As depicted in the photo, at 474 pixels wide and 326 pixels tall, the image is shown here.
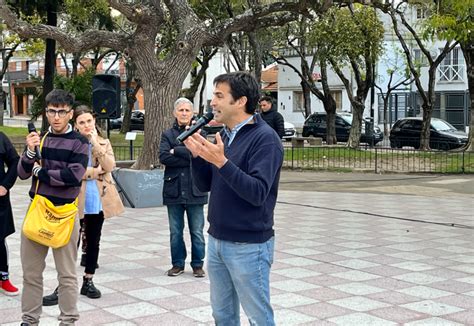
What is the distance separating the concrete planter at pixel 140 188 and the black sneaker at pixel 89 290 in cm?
548

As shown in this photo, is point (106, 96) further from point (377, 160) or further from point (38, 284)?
point (38, 284)

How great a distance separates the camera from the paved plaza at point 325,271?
18.5 feet

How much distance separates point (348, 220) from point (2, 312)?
244 inches

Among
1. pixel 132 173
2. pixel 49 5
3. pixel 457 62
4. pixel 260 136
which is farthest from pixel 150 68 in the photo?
pixel 457 62

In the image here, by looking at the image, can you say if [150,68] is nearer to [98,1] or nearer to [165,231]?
[165,231]

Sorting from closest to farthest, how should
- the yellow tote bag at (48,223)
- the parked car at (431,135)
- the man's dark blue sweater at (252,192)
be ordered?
the man's dark blue sweater at (252,192), the yellow tote bag at (48,223), the parked car at (431,135)

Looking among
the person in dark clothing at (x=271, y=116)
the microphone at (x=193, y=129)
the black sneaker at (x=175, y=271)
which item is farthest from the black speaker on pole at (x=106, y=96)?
the microphone at (x=193, y=129)

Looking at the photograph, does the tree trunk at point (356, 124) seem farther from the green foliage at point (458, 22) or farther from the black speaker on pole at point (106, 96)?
the black speaker on pole at point (106, 96)

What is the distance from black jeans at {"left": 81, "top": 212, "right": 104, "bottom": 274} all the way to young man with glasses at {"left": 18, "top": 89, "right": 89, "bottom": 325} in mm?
1073

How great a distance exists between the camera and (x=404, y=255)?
26.4 ft

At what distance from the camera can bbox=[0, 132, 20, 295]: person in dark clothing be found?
5.98 m

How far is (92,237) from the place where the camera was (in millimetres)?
6160

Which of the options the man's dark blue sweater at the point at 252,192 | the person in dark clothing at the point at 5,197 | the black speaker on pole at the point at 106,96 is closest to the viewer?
the man's dark blue sweater at the point at 252,192

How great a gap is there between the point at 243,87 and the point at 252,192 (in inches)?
22.5
